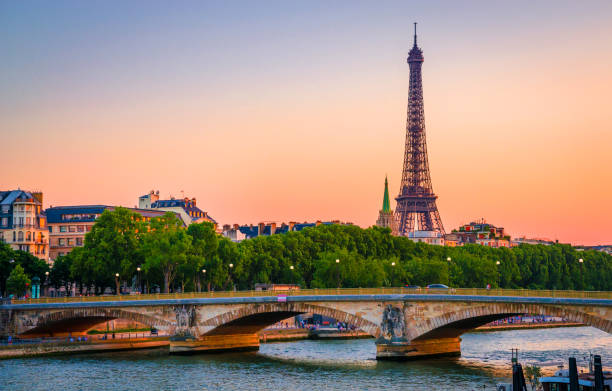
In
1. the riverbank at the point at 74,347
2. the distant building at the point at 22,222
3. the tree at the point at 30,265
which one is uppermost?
the distant building at the point at 22,222

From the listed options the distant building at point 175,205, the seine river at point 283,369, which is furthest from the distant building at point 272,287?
the distant building at point 175,205

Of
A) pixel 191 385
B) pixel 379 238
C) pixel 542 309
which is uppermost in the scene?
pixel 379 238

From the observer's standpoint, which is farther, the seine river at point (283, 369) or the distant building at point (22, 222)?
the distant building at point (22, 222)

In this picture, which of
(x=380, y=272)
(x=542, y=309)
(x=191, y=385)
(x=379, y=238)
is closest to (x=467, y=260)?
(x=379, y=238)

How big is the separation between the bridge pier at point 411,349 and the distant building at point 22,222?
235 ft

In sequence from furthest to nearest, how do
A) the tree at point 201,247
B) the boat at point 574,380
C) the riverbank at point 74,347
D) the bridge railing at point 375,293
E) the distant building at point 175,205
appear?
the distant building at point 175,205, the tree at point 201,247, the riverbank at point 74,347, the bridge railing at point 375,293, the boat at point 574,380

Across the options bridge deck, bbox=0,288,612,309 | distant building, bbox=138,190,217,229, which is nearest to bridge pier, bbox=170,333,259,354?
bridge deck, bbox=0,288,612,309

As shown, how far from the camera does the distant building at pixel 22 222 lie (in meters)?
129

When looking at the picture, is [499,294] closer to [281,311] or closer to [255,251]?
[281,311]

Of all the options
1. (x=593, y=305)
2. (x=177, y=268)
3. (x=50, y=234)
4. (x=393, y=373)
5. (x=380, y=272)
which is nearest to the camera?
(x=593, y=305)

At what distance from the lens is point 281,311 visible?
254 feet

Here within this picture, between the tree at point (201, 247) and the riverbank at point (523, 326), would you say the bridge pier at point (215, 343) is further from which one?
the riverbank at point (523, 326)

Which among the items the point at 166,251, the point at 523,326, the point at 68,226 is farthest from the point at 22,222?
the point at 523,326

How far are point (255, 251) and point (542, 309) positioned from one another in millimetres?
60685
